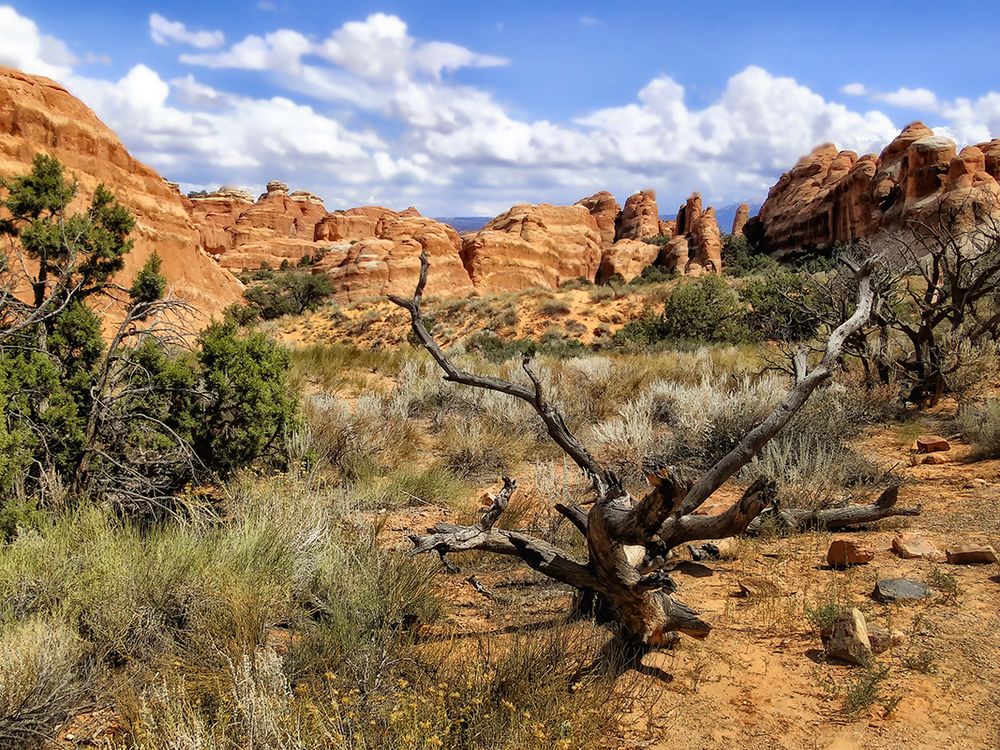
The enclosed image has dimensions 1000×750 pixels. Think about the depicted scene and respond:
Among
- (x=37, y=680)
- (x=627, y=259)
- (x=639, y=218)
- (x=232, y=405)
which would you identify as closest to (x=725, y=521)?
(x=37, y=680)

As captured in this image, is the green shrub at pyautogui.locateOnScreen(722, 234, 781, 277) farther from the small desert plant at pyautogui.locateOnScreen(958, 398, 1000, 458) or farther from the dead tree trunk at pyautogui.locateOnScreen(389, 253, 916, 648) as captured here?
the dead tree trunk at pyautogui.locateOnScreen(389, 253, 916, 648)

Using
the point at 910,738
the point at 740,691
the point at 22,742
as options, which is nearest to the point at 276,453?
the point at 22,742

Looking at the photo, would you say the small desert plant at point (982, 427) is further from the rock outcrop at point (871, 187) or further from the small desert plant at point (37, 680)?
the rock outcrop at point (871, 187)

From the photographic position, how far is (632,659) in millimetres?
2768

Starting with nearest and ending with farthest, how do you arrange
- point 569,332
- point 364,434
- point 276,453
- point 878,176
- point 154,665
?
point 154,665 < point 276,453 < point 364,434 < point 569,332 < point 878,176

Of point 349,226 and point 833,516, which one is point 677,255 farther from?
point 833,516

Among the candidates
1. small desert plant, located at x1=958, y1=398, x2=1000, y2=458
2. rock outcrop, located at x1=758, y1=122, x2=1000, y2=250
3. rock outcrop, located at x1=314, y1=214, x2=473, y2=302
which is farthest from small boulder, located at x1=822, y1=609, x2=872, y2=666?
rock outcrop, located at x1=314, y1=214, x2=473, y2=302

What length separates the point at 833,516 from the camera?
14.6 ft

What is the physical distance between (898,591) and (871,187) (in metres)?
50.9

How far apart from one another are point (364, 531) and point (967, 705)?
313 centimetres

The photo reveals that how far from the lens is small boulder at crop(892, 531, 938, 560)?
3809 mm

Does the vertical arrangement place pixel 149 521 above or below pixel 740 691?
above

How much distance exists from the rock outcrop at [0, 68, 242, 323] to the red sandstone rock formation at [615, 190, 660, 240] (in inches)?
1713

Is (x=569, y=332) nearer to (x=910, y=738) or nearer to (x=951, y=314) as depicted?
(x=951, y=314)
